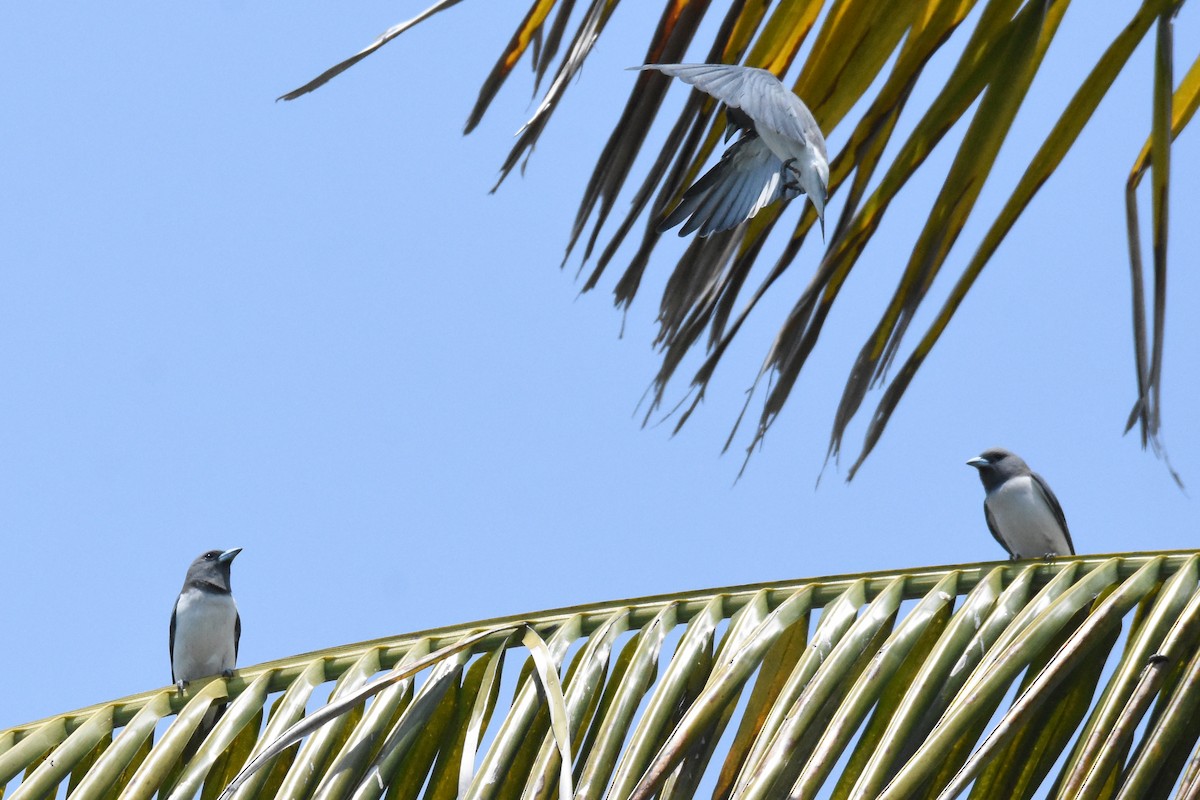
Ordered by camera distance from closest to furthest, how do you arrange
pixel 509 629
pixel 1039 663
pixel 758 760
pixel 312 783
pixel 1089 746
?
pixel 1089 746 < pixel 758 760 < pixel 1039 663 < pixel 312 783 < pixel 509 629

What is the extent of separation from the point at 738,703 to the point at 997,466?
14.8 feet

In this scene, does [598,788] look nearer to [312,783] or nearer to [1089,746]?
[312,783]

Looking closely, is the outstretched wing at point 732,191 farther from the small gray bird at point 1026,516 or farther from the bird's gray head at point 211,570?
the bird's gray head at point 211,570

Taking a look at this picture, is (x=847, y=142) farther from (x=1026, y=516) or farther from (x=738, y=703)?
(x=1026, y=516)

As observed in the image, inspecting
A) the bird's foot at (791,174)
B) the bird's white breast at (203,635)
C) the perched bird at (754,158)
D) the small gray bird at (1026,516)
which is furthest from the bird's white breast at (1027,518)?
the bird's foot at (791,174)

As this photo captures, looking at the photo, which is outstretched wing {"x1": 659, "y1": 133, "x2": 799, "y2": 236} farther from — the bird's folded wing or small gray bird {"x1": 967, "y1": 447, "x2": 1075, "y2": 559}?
small gray bird {"x1": 967, "y1": 447, "x2": 1075, "y2": 559}

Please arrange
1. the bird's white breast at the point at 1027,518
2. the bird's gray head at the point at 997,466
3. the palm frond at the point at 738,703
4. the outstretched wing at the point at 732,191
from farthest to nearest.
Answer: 1. the bird's gray head at the point at 997,466
2. the bird's white breast at the point at 1027,518
3. the outstretched wing at the point at 732,191
4. the palm frond at the point at 738,703

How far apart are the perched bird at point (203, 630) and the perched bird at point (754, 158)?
452 cm

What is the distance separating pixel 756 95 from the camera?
103 inches

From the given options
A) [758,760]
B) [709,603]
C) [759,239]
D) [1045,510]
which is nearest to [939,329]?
[759,239]

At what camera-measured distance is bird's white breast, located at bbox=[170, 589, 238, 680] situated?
22.2 feet

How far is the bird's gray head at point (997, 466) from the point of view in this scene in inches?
276

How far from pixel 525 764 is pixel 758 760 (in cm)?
54

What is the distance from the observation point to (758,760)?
99.3 inches
